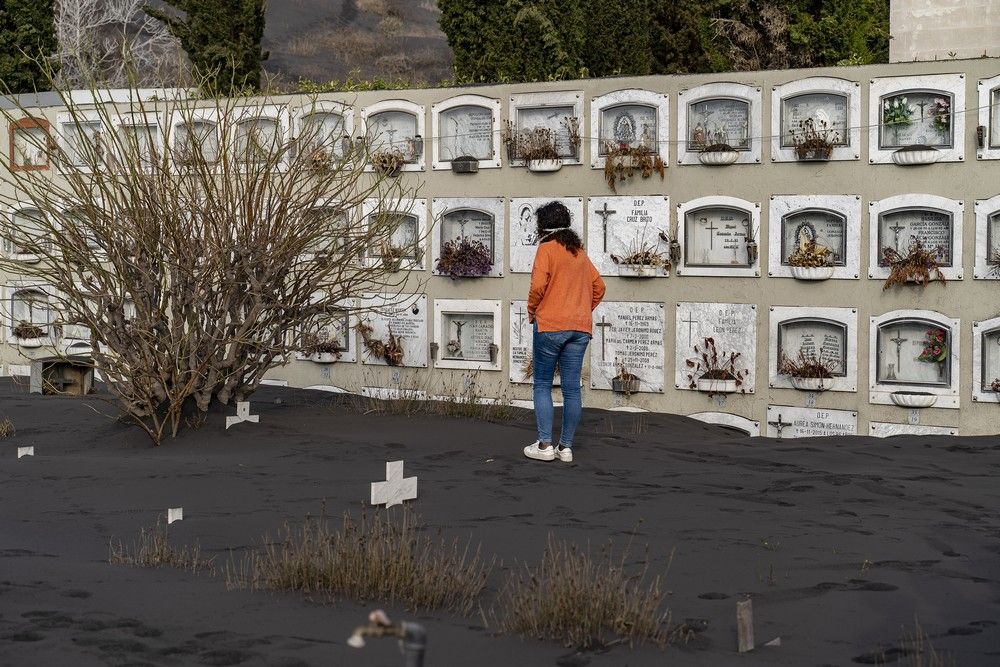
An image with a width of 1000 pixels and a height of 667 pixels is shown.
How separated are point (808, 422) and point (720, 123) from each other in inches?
111

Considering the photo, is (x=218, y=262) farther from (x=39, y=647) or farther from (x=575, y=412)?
(x=39, y=647)

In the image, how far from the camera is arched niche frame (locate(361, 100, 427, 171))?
13.0m

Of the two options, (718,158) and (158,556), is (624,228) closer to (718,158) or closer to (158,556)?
(718,158)

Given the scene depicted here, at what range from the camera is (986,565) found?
17.6 ft

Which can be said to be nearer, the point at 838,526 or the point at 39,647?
the point at 39,647

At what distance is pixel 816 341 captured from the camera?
37.8 ft

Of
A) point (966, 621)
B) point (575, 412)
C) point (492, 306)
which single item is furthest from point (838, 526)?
point (492, 306)

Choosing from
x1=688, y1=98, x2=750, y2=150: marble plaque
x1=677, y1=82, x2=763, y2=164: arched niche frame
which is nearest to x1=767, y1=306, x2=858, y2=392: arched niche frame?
x1=677, y1=82, x2=763, y2=164: arched niche frame

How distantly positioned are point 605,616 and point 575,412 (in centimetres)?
393

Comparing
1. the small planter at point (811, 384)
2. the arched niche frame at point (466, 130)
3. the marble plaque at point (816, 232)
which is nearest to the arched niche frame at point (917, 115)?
the marble plaque at point (816, 232)

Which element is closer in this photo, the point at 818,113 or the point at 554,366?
the point at 554,366

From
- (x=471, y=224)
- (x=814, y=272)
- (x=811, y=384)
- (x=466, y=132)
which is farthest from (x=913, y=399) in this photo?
(x=466, y=132)

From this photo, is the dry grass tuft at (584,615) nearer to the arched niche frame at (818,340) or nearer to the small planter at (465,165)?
the arched niche frame at (818,340)

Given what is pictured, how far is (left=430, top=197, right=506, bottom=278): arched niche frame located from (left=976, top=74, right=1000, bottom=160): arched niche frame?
14.5 feet
